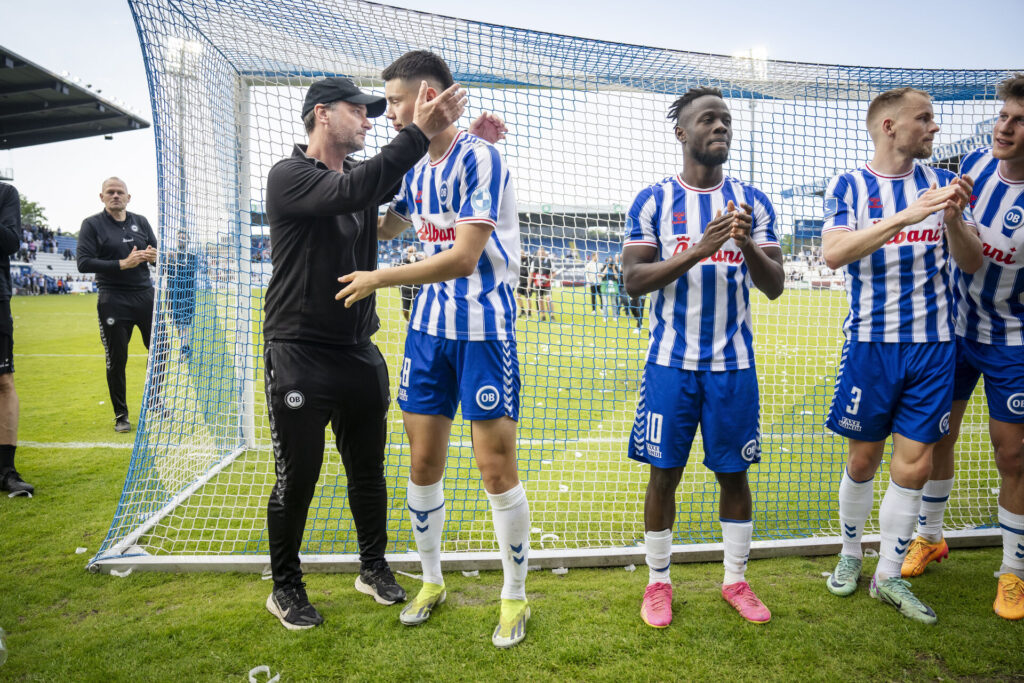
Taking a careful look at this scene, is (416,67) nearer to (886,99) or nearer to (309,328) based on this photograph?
(309,328)

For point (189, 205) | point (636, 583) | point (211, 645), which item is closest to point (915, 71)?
point (636, 583)

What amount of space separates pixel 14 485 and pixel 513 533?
3.74 m

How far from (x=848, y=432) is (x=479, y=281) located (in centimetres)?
186

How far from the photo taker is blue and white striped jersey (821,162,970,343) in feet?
8.77

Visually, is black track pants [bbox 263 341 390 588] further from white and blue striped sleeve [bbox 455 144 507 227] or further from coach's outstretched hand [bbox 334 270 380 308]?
white and blue striped sleeve [bbox 455 144 507 227]

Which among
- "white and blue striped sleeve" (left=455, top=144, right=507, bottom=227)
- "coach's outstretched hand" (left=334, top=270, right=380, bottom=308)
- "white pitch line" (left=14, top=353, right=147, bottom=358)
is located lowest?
"white pitch line" (left=14, top=353, right=147, bottom=358)

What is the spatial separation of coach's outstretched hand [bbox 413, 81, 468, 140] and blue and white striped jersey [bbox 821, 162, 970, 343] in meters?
1.76

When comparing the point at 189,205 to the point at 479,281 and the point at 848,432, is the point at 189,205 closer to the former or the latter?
the point at 479,281

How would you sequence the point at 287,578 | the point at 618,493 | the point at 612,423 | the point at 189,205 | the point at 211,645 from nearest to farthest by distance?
the point at 211,645
the point at 287,578
the point at 189,205
the point at 618,493
the point at 612,423

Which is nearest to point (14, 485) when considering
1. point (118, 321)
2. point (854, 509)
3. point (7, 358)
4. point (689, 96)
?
point (7, 358)

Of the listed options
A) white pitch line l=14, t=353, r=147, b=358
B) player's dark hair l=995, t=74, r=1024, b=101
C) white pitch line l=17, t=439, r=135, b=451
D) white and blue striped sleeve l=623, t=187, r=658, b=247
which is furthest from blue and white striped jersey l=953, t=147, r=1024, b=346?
white pitch line l=14, t=353, r=147, b=358

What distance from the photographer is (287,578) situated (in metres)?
2.67

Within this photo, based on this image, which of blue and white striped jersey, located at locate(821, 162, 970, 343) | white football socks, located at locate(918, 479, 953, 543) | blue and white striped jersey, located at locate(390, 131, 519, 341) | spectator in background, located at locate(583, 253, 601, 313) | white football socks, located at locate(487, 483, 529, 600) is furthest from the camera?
spectator in background, located at locate(583, 253, 601, 313)

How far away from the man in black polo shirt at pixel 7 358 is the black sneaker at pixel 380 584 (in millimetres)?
2789
